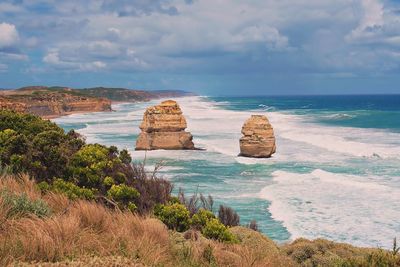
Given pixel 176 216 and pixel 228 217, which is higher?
pixel 176 216

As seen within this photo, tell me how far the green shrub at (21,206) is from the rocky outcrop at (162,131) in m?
34.6

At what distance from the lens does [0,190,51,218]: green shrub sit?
667 centimetres

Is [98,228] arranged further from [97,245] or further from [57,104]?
[57,104]

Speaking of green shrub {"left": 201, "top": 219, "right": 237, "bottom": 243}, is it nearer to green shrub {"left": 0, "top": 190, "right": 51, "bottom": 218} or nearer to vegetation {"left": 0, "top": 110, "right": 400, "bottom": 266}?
vegetation {"left": 0, "top": 110, "right": 400, "bottom": 266}

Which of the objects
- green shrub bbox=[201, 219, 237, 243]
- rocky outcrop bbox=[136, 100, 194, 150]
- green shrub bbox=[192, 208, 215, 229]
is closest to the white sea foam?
green shrub bbox=[192, 208, 215, 229]

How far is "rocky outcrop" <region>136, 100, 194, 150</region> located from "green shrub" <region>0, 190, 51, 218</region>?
34624 mm

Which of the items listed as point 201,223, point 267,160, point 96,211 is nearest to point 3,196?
point 96,211

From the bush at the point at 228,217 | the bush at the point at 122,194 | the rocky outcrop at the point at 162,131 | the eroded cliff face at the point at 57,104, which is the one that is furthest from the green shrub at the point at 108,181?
the eroded cliff face at the point at 57,104

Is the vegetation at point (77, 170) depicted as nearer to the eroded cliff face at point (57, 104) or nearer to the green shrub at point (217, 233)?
the green shrub at point (217, 233)

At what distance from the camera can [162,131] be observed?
42.6 m

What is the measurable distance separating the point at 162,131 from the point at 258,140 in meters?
9.42

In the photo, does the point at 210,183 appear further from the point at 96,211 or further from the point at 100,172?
the point at 96,211

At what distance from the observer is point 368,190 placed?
24.7 meters

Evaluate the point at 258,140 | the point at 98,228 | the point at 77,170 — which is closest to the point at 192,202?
the point at 77,170
